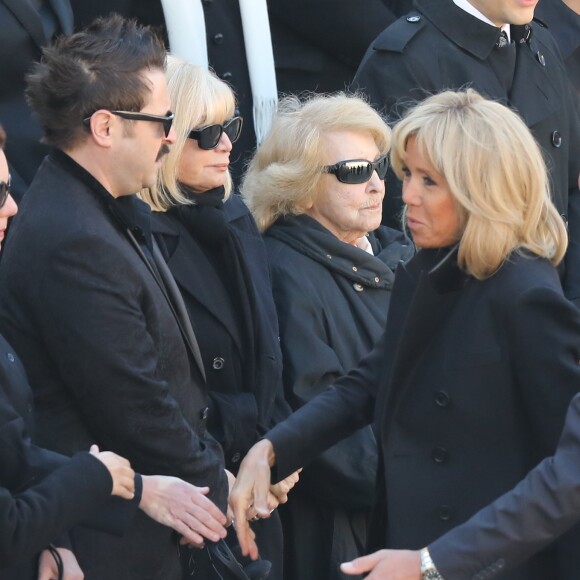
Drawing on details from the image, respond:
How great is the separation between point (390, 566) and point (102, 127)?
1.35m

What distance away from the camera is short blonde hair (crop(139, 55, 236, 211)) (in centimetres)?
399

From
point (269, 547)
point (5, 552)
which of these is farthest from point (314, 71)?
point (5, 552)

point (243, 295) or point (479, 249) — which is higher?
point (479, 249)

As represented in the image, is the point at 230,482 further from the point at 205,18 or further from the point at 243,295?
the point at 205,18

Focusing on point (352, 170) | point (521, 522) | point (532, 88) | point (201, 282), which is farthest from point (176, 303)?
point (532, 88)

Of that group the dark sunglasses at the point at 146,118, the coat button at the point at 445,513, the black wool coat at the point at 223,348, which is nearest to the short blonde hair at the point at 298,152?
the black wool coat at the point at 223,348

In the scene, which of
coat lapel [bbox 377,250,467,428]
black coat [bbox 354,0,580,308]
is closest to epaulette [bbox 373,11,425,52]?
black coat [bbox 354,0,580,308]

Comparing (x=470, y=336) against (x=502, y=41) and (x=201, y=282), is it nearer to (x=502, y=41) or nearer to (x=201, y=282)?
(x=201, y=282)

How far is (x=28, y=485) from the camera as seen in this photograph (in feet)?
9.95

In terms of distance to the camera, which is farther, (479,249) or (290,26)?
(290,26)

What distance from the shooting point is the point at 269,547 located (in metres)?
4.01

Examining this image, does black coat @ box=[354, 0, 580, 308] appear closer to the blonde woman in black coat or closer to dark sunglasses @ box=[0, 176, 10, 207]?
the blonde woman in black coat

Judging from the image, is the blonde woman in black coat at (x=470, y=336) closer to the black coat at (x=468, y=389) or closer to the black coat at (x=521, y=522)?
the black coat at (x=468, y=389)

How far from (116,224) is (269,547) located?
1128mm
